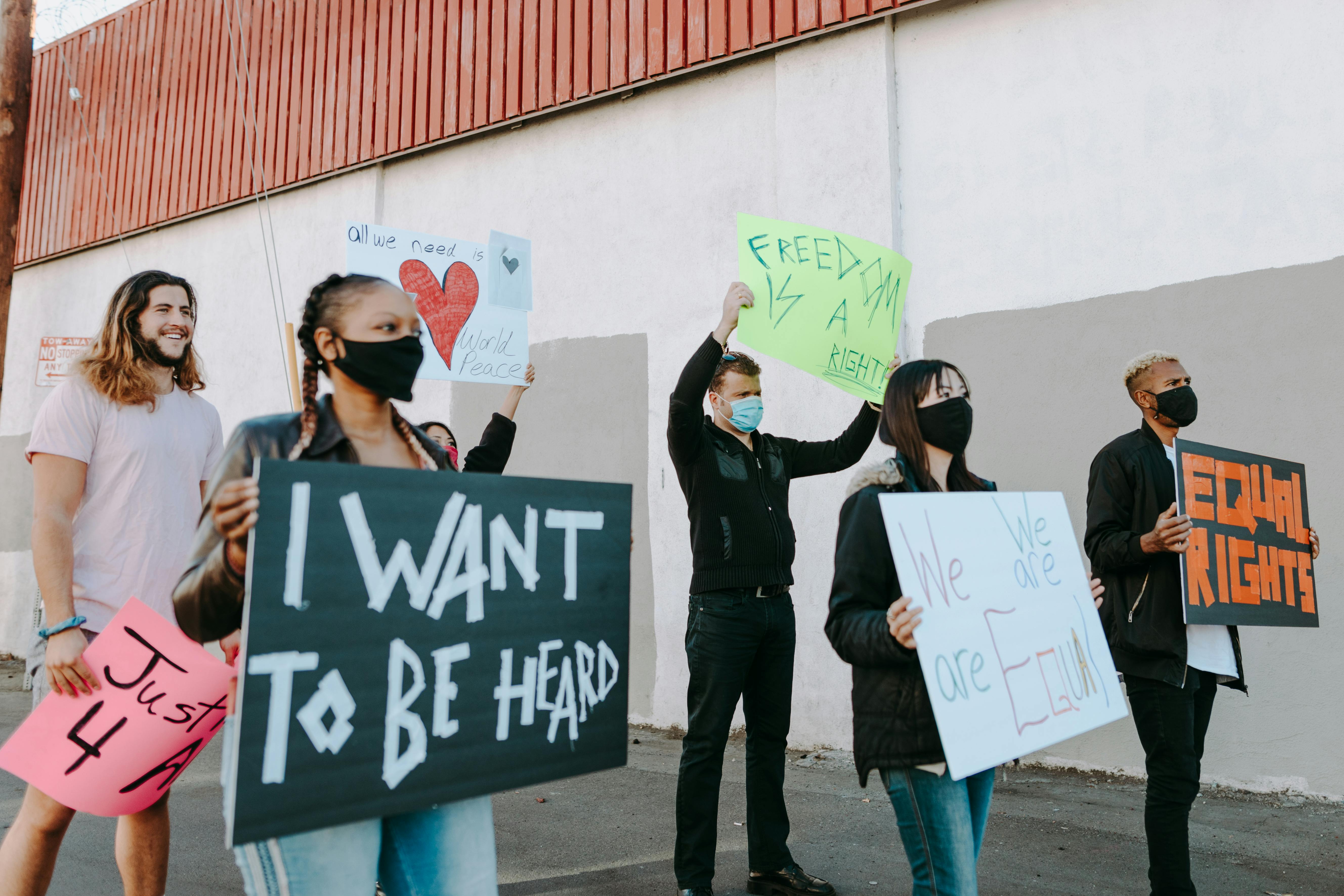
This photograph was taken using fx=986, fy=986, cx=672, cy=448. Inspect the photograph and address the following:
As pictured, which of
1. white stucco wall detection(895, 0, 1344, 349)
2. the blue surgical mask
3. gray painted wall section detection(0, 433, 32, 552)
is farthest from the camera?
gray painted wall section detection(0, 433, 32, 552)

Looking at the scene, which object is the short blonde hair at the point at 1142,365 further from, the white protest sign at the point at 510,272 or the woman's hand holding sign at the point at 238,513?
the woman's hand holding sign at the point at 238,513

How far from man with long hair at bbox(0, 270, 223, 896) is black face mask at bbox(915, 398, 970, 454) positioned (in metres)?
2.02

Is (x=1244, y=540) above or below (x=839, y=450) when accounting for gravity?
below

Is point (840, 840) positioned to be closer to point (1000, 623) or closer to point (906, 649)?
point (1000, 623)

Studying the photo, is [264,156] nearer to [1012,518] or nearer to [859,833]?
[859,833]

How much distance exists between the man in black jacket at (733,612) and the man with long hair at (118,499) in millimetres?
1540

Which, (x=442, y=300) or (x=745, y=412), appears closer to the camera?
(x=745, y=412)

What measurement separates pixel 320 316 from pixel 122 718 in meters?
1.15

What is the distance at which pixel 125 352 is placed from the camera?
8.86 feet

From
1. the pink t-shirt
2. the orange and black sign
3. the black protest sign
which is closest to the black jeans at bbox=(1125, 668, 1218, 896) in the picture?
the orange and black sign

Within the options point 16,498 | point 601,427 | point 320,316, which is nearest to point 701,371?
point 320,316

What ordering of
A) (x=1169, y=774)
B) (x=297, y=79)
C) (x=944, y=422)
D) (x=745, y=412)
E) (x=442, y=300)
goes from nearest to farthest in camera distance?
(x=944, y=422)
(x=1169, y=774)
(x=745, y=412)
(x=442, y=300)
(x=297, y=79)

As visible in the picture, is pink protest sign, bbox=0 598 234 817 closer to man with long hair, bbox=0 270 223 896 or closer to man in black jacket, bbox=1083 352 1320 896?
man with long hair, bbox=0 270 223 896

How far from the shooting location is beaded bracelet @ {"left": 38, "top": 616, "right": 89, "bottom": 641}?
2436mm
